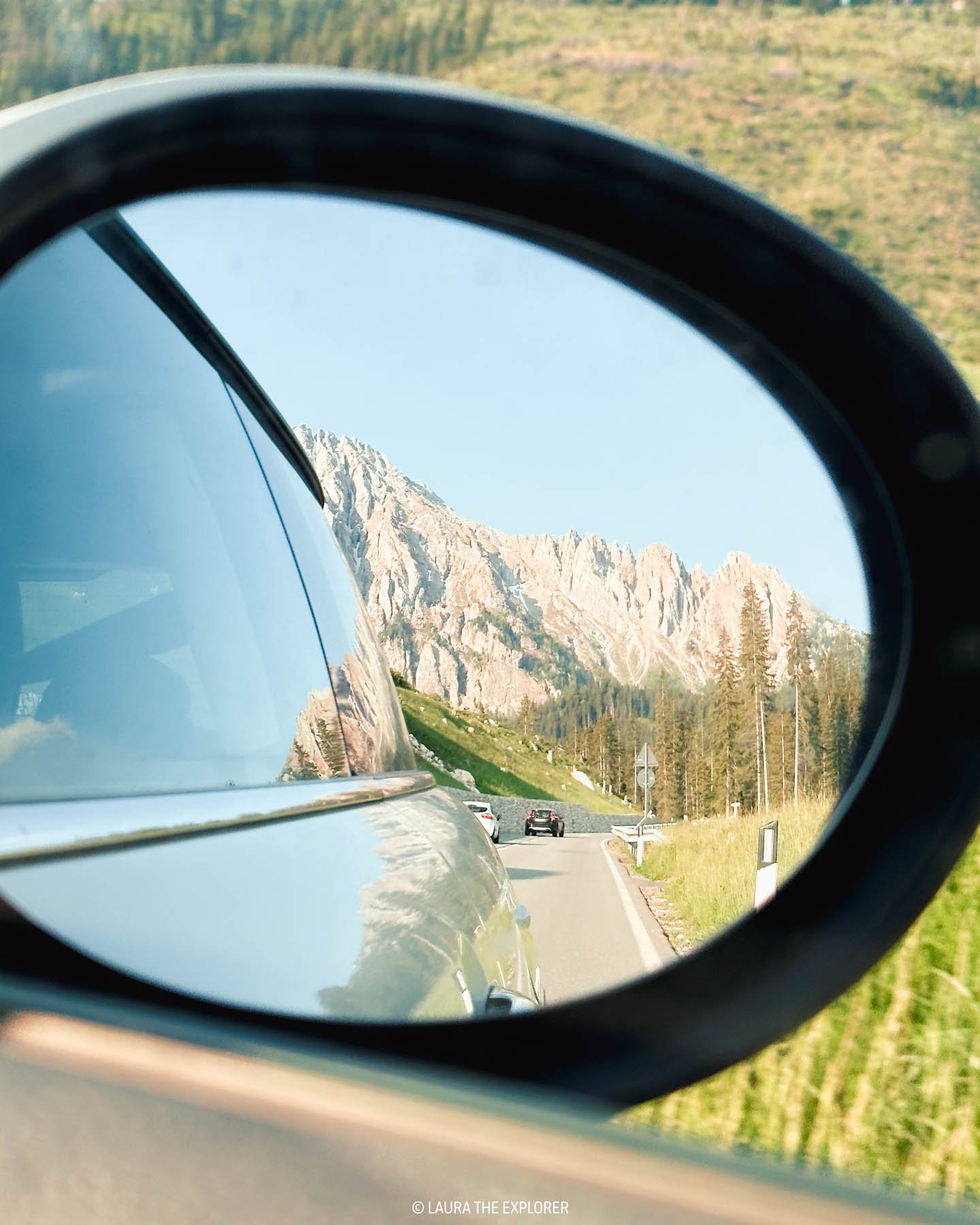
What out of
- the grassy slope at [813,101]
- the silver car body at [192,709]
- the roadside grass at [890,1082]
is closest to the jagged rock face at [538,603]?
the silver car body at [192,709]

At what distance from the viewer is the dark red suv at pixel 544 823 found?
4.87ft

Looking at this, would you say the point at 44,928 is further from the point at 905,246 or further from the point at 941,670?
the point at 905,246

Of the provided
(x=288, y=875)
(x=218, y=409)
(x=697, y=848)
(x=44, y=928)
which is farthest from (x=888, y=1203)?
(x=218, y=409)

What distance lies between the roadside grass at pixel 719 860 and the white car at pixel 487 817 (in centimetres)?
23

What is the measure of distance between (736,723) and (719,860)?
0.61 feet

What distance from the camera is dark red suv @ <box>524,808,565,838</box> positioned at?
1483 millimetres

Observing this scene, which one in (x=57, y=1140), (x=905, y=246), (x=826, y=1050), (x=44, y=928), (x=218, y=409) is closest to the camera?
(x=57, y=1140)

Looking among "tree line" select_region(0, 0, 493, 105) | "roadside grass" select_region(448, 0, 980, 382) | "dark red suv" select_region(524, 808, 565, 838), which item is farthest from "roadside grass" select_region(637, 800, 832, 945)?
"tree line" select_region(0, 0, 493, 105)

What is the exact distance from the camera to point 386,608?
193cm

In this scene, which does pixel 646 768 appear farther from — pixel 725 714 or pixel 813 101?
pixel 813 101

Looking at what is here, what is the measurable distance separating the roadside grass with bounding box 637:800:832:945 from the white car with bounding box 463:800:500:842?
23 cm

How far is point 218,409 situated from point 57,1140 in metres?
1.78

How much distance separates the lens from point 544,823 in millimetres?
1514

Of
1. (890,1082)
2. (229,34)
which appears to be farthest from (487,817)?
(229,34)
